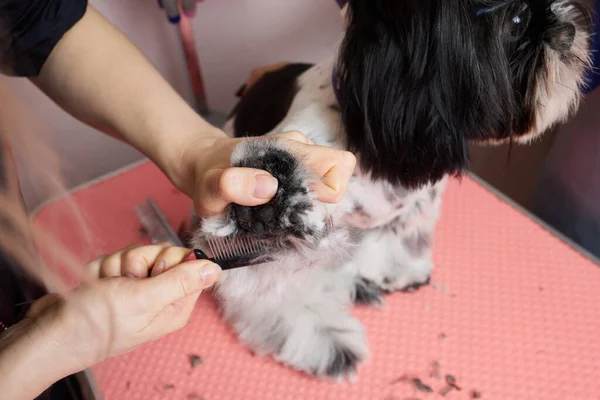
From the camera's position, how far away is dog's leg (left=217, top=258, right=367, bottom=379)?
35.9 inches

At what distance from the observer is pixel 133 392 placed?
907 mm

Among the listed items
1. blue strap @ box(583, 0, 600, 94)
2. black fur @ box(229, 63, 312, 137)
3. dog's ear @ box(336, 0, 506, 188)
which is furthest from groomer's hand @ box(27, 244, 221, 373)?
blue strap @ box(583, 0, 600, 94)

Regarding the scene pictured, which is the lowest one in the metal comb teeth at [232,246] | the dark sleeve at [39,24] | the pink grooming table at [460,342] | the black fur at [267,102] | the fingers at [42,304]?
the pink grooming table at [460,342]

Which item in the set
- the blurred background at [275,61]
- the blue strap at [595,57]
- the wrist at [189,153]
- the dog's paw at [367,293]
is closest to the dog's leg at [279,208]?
the wrist at [189,153]

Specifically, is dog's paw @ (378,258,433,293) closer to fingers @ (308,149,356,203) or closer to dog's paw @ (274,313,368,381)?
dog's paw @ (274,313,368,381)

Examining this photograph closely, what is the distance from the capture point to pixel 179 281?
0.55 m

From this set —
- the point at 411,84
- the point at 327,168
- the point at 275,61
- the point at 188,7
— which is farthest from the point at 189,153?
the point at 275,61

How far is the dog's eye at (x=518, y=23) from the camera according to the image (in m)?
0.75

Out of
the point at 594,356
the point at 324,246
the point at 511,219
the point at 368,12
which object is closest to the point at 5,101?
the point at 324,246

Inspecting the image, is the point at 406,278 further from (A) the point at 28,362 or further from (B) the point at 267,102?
(A) the point at 28,362

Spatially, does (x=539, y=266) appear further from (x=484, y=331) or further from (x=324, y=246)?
(x=324, y=246)

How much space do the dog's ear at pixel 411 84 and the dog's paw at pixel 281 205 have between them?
0.78 feet

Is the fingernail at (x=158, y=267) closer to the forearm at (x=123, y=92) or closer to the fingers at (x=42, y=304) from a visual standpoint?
the fingers at (x=42, y=304)

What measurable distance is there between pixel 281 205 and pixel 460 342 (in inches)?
21.4
